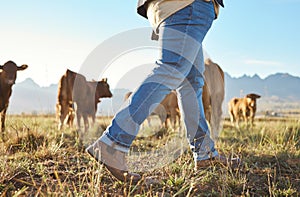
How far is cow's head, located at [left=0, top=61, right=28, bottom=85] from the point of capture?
7066mm

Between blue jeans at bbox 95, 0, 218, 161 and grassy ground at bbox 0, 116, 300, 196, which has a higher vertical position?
blue jeans at bbox 95, 0, 218, 161

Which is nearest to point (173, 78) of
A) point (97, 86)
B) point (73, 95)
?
point (73, 95)

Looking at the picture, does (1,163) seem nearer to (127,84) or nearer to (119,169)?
(119,169)

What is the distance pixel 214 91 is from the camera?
6.80 m

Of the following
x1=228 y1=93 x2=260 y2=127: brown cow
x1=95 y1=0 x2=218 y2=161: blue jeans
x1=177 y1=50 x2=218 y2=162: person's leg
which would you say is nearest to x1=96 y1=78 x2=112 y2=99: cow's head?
x1=228 y1=93 x2=260 y2=127: brown cow

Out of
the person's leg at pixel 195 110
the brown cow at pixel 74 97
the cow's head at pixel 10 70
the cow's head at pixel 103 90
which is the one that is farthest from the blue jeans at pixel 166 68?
the cow's head at pixel 103 90

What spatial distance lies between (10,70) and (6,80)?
0.44m

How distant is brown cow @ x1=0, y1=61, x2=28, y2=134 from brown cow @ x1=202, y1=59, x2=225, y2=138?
3.88 m

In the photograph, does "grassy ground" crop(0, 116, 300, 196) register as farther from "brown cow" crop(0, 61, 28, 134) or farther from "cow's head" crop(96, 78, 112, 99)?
"cow's head" crop(96, 78, 112, 99)

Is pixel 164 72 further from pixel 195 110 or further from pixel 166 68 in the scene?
pixel 195 110

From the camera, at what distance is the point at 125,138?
2.19 m

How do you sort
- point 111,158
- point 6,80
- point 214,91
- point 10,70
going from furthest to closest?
point 10,70 → point 6,80 → point 214,91 → point 111,158

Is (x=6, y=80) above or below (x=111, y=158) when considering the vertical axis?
above

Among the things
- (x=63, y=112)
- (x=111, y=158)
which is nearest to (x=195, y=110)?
(x=111, y=158)
